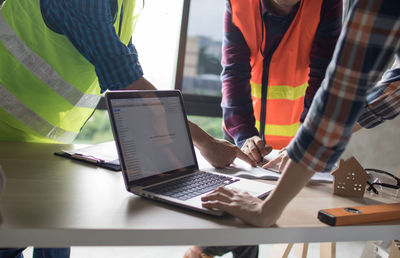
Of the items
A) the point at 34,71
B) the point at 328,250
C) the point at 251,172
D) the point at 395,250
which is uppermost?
the point at 34,71

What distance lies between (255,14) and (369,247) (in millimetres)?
1334

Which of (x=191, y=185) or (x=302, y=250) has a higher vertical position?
(x=191, y=185)

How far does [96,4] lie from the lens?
3.61 feet

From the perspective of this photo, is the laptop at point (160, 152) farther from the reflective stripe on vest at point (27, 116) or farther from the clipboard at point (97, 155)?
the reflective stripe on vest at point (27, 116)

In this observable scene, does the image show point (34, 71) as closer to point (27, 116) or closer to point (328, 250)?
point (27, 116)

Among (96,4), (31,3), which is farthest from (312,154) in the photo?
(31,3)

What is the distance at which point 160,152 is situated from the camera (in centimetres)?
98

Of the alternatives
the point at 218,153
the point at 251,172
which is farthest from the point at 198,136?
the point at 251,172

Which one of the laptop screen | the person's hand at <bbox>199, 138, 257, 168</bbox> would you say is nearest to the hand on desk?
the laptop screen

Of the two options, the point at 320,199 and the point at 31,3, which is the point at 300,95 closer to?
the point at 320,199

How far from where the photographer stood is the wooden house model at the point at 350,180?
3.28 ft

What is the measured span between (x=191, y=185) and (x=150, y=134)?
0.56 ft

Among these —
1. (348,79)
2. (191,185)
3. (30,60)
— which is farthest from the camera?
(30,60)

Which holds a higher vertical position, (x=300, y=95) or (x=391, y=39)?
(x=391, y=39)
